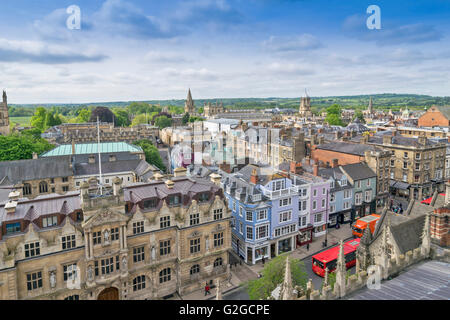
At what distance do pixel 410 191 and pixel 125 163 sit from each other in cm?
5609

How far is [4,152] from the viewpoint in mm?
67125

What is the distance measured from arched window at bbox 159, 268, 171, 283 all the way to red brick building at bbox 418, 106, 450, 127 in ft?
340

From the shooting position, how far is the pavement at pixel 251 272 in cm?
3309

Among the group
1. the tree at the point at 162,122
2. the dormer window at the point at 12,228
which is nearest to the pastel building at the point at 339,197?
the dormer window at the point at 12,228

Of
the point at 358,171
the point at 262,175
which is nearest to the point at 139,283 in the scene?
the point at 262,175

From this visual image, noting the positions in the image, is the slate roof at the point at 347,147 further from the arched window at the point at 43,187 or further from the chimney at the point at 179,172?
the arched window at the point at 43,187

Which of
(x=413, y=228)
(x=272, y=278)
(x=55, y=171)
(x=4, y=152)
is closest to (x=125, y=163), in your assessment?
(x=55, y=171)

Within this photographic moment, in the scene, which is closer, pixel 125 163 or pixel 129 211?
pixel 129 211

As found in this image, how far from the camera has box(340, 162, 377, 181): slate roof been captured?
53.0 meters

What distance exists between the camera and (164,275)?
32875 mm

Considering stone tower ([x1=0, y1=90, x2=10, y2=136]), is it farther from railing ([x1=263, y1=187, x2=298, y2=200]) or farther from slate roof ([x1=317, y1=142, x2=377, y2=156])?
railing ([x1=263, y1=187, x2=298, y2=200])

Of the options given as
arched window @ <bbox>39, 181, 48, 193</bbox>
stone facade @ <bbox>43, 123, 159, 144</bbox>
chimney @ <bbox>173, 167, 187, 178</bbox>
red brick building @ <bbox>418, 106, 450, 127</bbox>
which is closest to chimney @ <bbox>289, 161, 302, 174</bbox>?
chimney @ <bbox>173, 167, 187, 178</bbox>
